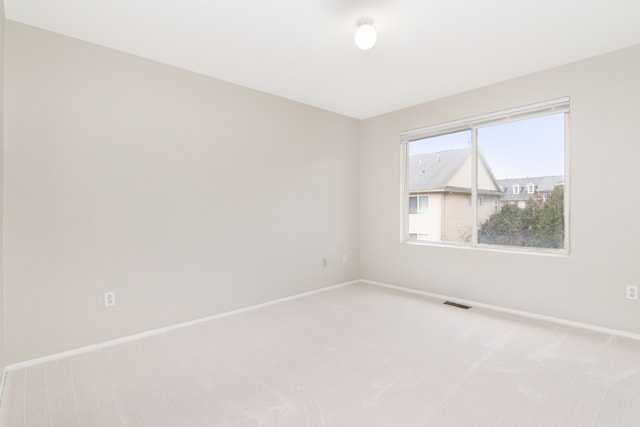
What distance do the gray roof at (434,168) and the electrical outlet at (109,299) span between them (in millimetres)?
3592

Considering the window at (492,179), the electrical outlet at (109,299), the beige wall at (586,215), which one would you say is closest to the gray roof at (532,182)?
the window at (492,179)

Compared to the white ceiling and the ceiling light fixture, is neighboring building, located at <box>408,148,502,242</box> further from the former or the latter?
the ceiling light fixture

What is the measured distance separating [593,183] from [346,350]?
8.73 ft

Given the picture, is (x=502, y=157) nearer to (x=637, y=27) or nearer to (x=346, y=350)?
(x=637, y=27)

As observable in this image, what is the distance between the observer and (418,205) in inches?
167

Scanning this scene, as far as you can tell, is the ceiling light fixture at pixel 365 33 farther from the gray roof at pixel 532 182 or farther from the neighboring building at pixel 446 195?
the gray roof at pixel 532 182

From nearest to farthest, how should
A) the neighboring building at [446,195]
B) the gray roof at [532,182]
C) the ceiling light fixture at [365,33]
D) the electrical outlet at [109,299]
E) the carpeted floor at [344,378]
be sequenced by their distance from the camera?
the carpeted floor at [344,378] → the ceiling light fixture at [365,33] → the electrical outlet at [109,299] → the gray roof at [532,182] → the neighboring building at [446,195]

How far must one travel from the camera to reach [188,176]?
299 cm

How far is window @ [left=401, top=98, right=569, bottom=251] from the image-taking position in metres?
3.13

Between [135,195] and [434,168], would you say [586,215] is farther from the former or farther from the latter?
[135,195]

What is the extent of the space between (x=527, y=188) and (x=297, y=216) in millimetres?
2588

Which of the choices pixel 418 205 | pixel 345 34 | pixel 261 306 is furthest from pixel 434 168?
pixel 261 306

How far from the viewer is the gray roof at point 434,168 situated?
12.8 ft

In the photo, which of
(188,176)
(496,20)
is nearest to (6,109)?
(188,176)
